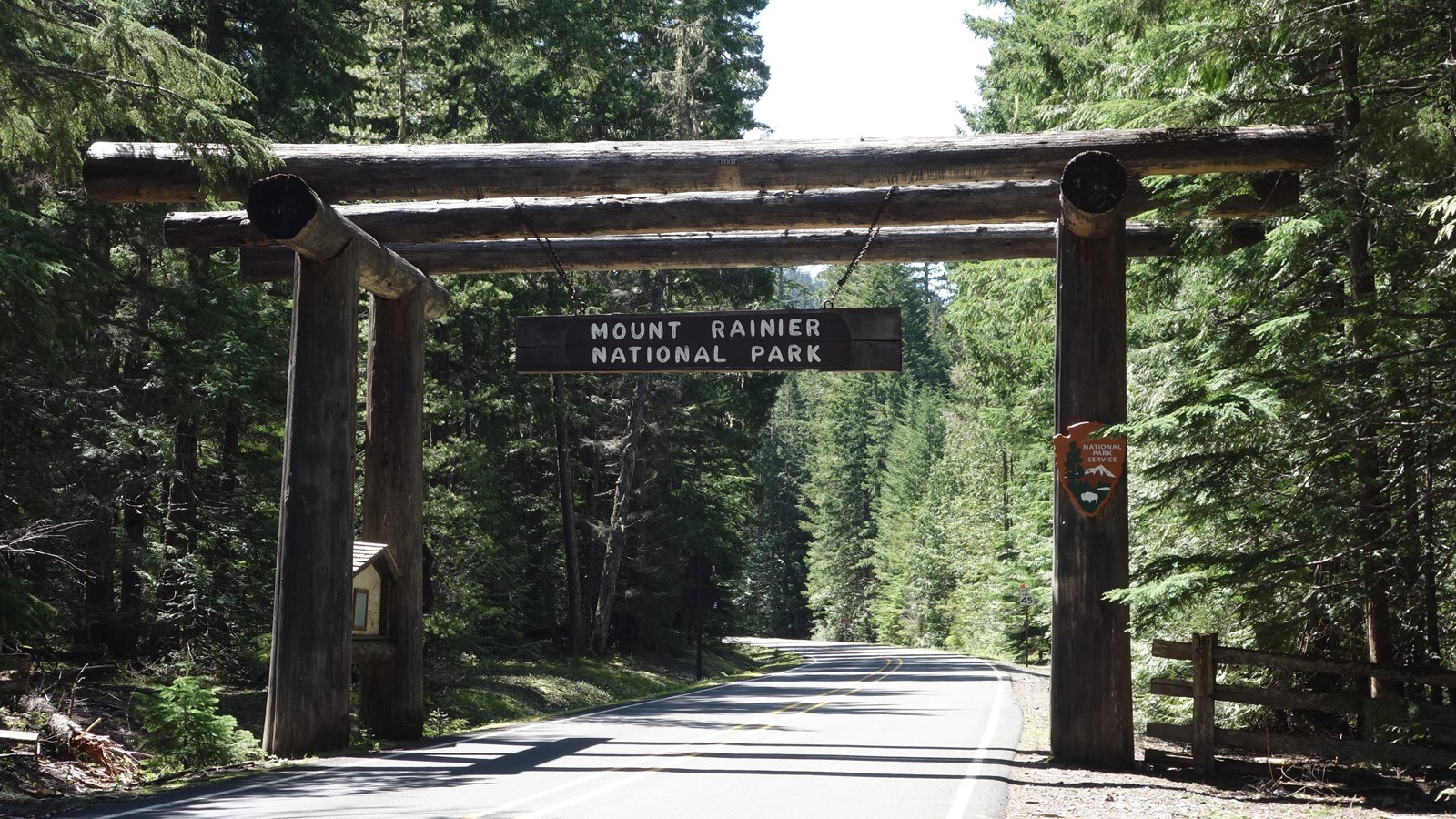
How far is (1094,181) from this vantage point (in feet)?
36.5

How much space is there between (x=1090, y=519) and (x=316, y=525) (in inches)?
291

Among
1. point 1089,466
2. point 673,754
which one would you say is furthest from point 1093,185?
point 673,754

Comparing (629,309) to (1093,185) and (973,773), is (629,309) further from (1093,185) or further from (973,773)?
(973,773)

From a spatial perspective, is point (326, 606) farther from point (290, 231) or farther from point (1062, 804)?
point (1062, 804)

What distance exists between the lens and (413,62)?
27.0m

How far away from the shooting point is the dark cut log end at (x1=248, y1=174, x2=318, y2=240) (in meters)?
11.4

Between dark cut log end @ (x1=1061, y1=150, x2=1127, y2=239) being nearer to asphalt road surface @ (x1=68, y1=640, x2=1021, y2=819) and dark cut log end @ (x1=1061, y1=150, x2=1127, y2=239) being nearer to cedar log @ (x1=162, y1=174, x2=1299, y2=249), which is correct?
cedar log @ (x1=162, y1=174, x2=1299, y2=249)

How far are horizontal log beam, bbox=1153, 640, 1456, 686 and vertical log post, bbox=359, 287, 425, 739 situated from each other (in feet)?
27.7

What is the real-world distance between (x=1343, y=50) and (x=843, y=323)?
5421mm

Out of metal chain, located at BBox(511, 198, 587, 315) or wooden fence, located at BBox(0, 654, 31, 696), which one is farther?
metal chain, located at BBox(511, 198, 587, 315)

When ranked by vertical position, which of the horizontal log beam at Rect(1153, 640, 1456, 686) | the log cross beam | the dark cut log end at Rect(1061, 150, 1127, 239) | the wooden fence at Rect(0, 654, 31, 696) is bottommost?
the wooden fence at Rect(0, 654, 31, 696)

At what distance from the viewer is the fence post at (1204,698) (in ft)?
35.8

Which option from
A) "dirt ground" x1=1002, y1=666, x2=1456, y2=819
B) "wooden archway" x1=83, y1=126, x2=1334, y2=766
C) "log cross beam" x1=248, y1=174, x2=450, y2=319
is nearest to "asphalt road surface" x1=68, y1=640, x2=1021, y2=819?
"dirt ground" x1=1002, y1=666, x2=1456, y2=819

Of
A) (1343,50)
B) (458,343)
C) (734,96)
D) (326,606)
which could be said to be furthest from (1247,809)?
(734,96)
